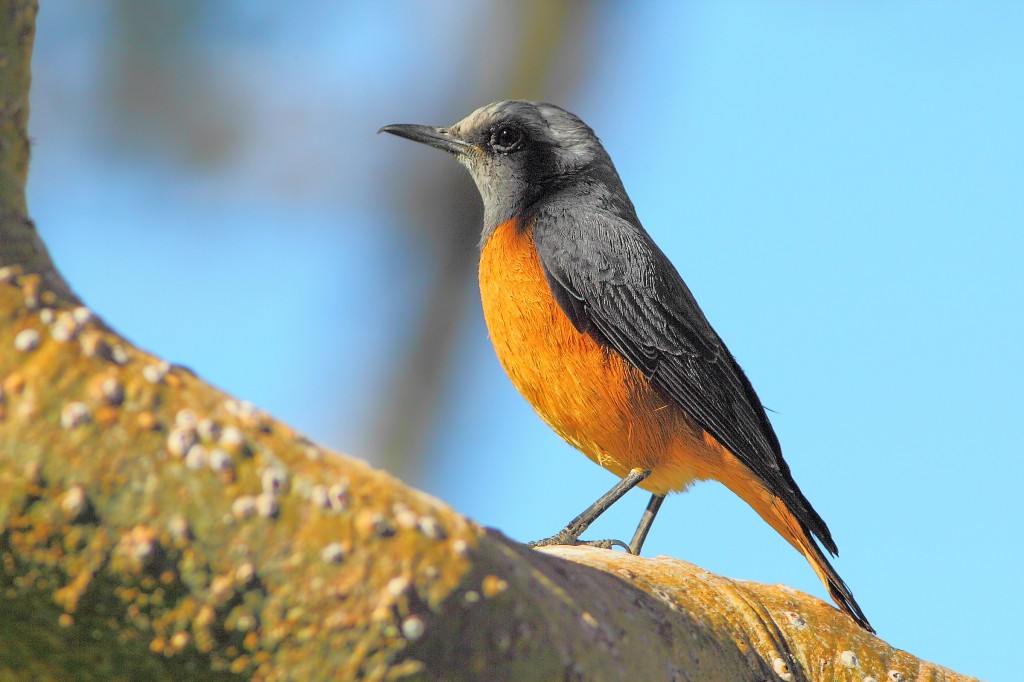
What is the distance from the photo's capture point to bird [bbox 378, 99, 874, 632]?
4.39m

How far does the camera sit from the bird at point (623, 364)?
439 centimetres

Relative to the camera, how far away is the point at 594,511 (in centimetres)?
442

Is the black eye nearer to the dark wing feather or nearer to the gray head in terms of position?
the gray head

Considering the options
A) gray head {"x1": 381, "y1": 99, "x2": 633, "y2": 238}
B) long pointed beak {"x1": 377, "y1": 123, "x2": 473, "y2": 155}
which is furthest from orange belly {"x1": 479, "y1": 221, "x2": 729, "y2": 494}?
long pointed beak {"x1": 377, "y1": 123, "x2": 473, "y2": 155}

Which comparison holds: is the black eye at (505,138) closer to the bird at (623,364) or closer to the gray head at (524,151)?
the gray head at (524,151)

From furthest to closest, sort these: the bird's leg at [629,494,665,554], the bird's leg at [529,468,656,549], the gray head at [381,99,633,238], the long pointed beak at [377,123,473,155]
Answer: the long pointed beak at [377,123,473,155] < the gray head at [381,99,633,238] < the bird's leg at [629,494,665,554] < the bird's leg at [529,468,656,549]

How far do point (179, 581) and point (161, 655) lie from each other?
15 centimetres

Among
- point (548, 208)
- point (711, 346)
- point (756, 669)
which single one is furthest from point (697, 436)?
point (756, 669)

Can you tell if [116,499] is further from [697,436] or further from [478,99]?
[478,99]

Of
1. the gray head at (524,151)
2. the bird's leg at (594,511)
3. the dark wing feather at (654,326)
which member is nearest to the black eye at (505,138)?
the gray head at (524,151)

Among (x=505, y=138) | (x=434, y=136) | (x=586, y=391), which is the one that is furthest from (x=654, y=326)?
(x=434, y=136)

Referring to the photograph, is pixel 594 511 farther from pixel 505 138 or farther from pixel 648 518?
pixel 505 138

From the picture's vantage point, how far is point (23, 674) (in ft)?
6.21

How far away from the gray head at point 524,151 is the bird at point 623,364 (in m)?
0.06
